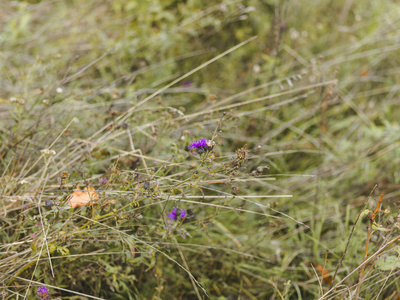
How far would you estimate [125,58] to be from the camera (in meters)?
2.54

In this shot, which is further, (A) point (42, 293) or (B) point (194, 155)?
(B) point (194, 155)

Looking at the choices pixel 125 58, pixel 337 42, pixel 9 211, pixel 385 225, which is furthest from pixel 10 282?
pixel 337 42

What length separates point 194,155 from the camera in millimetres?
1224

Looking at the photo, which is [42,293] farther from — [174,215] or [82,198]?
[174,215]

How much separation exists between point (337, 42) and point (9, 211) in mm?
2832

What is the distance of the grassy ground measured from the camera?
1233 mm

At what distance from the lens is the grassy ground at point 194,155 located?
4.05 feet

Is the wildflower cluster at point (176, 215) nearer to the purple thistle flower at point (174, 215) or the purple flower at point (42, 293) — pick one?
the purple thistle flower at point (174, 215)

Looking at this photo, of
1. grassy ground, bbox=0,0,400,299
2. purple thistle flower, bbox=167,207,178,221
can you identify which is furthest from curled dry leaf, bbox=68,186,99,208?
purple thistle flower, bbox=167,207,178,221

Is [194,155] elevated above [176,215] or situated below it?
above

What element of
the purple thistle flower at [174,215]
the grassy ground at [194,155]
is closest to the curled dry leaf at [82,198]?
the grassy ground at [194,155]

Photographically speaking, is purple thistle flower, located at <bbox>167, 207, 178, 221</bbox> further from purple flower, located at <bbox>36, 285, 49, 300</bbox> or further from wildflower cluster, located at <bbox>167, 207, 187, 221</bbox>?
purple flower, located at <bbox>36, 285, 49, 300</bbox>

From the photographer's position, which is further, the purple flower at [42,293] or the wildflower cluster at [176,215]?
the wildflower cluster at [176,215]

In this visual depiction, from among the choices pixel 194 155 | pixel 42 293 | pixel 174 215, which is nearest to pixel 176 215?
pixel 174 215
